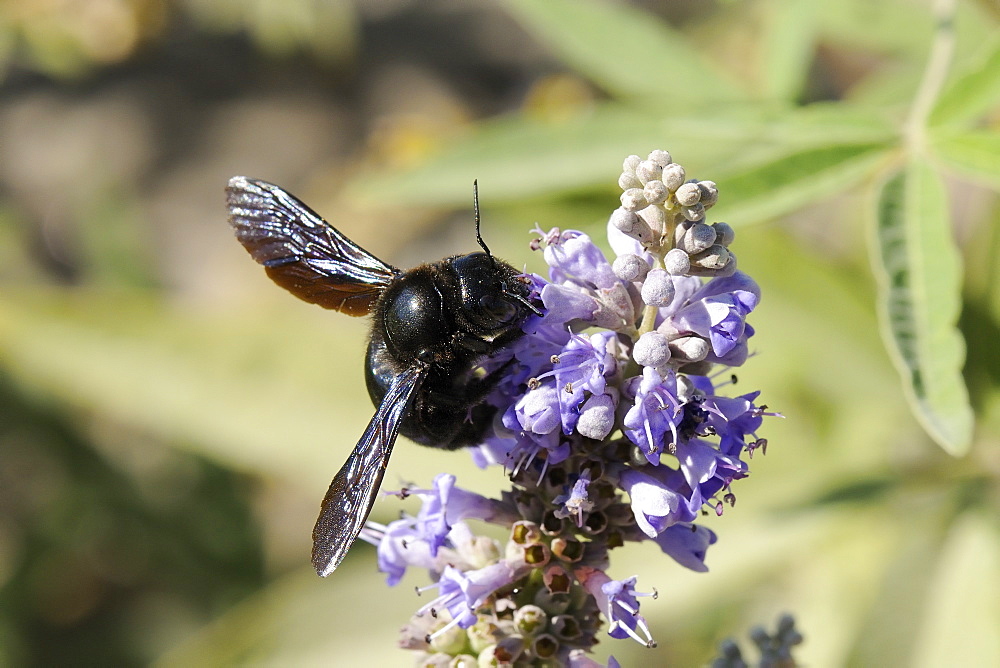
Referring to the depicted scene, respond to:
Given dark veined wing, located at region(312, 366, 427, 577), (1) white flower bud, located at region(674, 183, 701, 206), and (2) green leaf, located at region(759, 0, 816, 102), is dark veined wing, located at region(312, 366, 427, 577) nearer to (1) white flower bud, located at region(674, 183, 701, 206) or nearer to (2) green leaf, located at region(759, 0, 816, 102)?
(1) white flower bud, located at region(674, 183, 701, 206)

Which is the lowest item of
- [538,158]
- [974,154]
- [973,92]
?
[974,154]

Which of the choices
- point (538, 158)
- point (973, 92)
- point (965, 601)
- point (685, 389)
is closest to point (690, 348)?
point (685, 389)

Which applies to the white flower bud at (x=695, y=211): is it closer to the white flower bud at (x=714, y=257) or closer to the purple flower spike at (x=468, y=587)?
the white flower bud at (x=714, y=257)

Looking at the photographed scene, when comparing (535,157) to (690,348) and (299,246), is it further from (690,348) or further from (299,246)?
(690,348)

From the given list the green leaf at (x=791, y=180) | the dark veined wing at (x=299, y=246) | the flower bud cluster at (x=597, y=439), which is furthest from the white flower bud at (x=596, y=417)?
the green leaf at (x=791, y=180)

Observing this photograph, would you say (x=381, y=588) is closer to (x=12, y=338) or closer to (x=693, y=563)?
(x=12, y=338)

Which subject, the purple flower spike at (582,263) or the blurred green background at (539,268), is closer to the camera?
the purple flower spike at (582,263)
